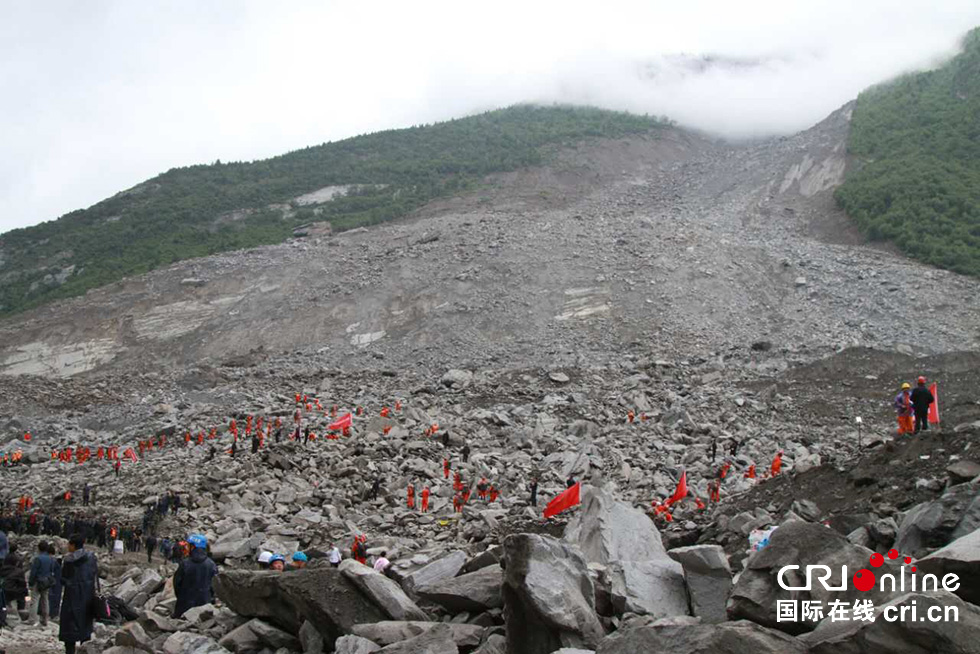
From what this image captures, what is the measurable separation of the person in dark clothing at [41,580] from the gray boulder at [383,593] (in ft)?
11.9

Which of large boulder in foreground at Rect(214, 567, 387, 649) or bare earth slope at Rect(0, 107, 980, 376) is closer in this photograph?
large boulder in foreground at Rect(214, 567, 387, 649)

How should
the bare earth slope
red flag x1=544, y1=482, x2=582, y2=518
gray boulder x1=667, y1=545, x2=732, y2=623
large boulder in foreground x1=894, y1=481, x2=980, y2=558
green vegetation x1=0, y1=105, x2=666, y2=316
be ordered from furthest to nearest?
1. green vegetation x1=0, y1=105, x2=666, y2=316
2. the bare earth slope
3. red flag x1=544, y1=482, x2=582, y2=518
4. large boulder in foreground x1=894, y1=481, x2=980, y2=558
5. gray boulder x1=667, y1=545, x2=732, y2=623

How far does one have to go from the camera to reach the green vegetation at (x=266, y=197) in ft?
151

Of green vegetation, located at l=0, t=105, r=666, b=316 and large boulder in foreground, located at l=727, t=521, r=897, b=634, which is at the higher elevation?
green vegetation, located at l=0, t=105, r=666, b=316

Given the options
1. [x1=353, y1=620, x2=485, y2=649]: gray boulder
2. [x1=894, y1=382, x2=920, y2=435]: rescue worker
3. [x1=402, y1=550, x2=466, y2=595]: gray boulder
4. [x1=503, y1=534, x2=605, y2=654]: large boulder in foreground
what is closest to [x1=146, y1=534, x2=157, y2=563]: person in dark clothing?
[x1=402, y1=550, x2=466, y2=595]: gray boulder

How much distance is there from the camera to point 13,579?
31.1 feet

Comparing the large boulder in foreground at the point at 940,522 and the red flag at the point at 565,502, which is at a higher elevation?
the large boulder in foreground at the point at 940,522

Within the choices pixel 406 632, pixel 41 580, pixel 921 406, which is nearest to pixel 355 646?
pixel 406 632

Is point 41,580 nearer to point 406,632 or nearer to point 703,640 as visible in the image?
point 406,632

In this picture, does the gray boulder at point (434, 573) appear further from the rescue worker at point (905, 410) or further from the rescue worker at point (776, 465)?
the rescue worker at point (776, 465)

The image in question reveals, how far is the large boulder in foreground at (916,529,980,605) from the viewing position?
518 cm

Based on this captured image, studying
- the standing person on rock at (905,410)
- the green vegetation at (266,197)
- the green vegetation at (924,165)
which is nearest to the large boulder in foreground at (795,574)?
the standing person on rock at (905,410)

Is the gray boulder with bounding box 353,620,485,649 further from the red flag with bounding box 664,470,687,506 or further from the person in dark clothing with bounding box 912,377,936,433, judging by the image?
the person in dark clothing with bounding box 912,377,936,433

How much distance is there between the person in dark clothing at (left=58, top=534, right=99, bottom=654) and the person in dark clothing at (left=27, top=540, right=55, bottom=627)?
5.47ft
